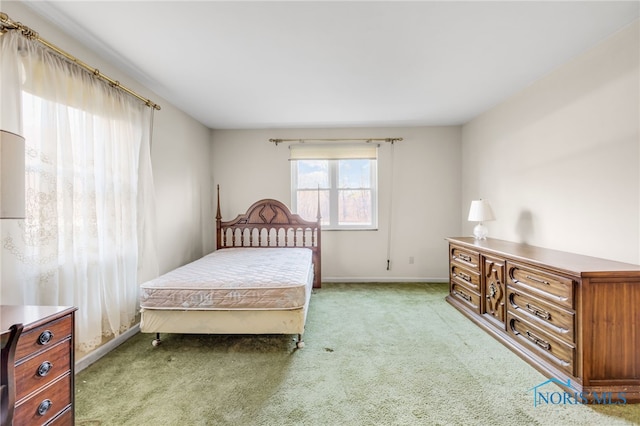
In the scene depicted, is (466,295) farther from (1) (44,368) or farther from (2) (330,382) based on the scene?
(1) (44,368)

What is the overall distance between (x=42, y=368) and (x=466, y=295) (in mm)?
3393

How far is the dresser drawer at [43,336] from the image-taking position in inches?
43.7

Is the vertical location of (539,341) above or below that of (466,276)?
below

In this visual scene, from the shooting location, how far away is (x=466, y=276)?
307 cm

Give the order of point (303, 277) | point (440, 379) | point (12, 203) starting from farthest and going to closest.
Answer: point (303, 277) < point (440, 379) < point (12, 203)

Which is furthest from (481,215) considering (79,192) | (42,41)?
(42,41)

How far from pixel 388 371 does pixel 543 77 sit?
9.80 ft

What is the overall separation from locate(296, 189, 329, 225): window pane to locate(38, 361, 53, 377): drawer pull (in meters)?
3.37

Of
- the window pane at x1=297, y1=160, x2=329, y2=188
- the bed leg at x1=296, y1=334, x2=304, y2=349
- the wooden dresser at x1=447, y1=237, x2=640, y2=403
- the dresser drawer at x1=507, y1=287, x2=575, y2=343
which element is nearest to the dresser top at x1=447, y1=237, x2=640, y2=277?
the wooden dresser at x1=447, y1=237, x2=640, y2=403

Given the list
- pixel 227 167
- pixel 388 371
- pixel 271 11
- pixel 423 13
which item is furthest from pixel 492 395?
pixel 227 167

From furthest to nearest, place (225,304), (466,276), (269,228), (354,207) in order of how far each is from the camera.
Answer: (354,207) < (269,228) < (466,276) < (225,304)

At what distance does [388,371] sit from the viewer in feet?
6.61

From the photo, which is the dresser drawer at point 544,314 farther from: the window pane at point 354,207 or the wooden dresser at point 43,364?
the wooden dresser at point 43,364

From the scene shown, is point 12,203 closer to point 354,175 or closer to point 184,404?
point 184,404
